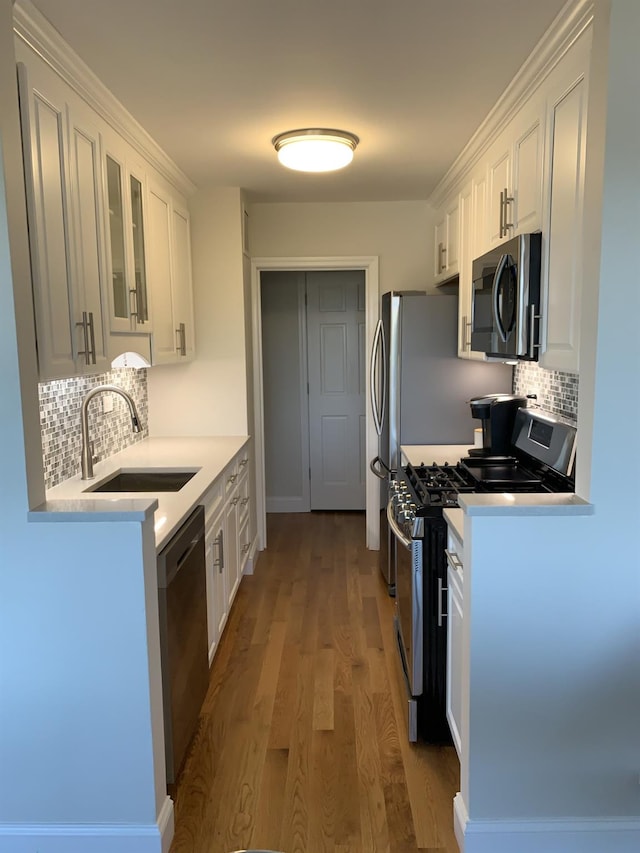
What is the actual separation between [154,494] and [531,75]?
6.82 feet

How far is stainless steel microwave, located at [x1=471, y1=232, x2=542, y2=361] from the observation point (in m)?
2.24

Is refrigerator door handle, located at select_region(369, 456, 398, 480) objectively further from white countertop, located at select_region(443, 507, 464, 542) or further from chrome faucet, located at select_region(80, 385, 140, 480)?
chrome faucet, located at select_region(80, 385, 140, 480)

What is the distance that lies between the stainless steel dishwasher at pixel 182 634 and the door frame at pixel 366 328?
1.94m

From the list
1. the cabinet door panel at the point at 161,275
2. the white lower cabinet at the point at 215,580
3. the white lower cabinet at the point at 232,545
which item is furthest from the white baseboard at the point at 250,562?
the cabinet door panel at the point at 161,275

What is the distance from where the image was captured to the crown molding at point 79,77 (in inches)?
71.6

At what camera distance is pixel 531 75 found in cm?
222

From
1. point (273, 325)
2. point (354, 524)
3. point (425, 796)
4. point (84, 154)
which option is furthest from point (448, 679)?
point (273, 325)

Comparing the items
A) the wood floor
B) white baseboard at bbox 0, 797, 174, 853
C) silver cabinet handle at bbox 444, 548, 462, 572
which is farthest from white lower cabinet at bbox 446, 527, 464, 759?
white baseboard at bbox 0, 797, 174, 853

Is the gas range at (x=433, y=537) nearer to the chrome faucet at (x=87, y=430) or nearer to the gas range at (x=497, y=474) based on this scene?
the gas range at (x=497, y=474)

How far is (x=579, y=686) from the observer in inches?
72.3

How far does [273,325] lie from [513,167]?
3.24 m

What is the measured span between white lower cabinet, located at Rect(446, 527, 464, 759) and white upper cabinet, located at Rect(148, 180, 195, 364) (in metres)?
1.77

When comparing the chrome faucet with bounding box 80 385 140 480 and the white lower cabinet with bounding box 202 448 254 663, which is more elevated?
the chrome faucet with bounding box 80 385 140 480

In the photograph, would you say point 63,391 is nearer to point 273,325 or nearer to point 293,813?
point 293,813
